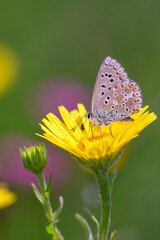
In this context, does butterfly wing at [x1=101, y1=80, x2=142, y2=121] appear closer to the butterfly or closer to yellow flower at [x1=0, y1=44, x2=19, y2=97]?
the butterfly

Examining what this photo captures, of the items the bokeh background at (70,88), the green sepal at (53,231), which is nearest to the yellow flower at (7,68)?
the bokeh background at (70,88)

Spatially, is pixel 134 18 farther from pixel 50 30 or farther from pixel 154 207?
pixel 154 207

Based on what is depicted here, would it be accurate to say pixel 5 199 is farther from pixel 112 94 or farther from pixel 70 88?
pixel 70 88

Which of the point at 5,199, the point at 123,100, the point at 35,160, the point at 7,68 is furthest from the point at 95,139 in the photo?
the point at 7,68

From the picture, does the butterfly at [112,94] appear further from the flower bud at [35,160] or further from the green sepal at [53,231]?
the green sepal at [53,231]

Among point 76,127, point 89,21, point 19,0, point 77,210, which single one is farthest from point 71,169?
point 19,0

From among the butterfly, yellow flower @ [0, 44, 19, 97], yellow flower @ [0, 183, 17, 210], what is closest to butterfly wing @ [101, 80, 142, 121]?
the butterfly

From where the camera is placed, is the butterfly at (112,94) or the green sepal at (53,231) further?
the butterfly at (112,94)
